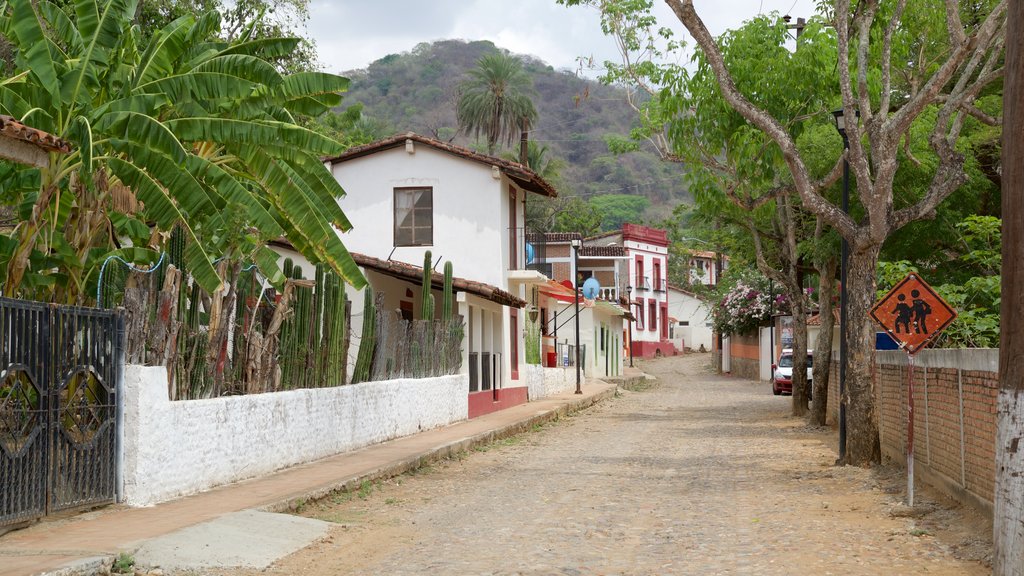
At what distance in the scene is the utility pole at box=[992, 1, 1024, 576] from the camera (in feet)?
24.4

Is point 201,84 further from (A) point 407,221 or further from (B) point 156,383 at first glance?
(A) point 407,221

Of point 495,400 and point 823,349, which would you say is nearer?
point 823,349

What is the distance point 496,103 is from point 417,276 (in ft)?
154

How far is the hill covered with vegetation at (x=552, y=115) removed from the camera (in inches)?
5207

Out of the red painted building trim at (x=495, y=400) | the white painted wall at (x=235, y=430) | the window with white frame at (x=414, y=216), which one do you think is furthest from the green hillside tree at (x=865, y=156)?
the window with white frame at (x=414, y=216)

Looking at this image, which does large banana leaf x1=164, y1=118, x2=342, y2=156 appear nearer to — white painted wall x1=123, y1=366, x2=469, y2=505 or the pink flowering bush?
white painted wall x1=123, y1=366, x2=469, y2=505

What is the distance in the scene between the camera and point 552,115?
512 ft

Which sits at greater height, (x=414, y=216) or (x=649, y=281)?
(x=649, y=281)

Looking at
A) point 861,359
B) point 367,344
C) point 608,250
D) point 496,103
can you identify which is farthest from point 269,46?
point 608,250

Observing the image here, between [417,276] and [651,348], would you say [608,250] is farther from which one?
[417,276]

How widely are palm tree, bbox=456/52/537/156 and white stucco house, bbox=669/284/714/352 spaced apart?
26.5m

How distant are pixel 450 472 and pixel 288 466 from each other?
263 cm

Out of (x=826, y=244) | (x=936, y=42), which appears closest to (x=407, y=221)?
(x=826, y=244)

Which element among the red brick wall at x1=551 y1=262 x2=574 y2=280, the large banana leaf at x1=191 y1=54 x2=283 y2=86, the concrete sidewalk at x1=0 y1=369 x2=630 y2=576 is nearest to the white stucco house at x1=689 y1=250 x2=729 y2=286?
the red brick wall at x1=551 y1=262 x2=574 y2=280
